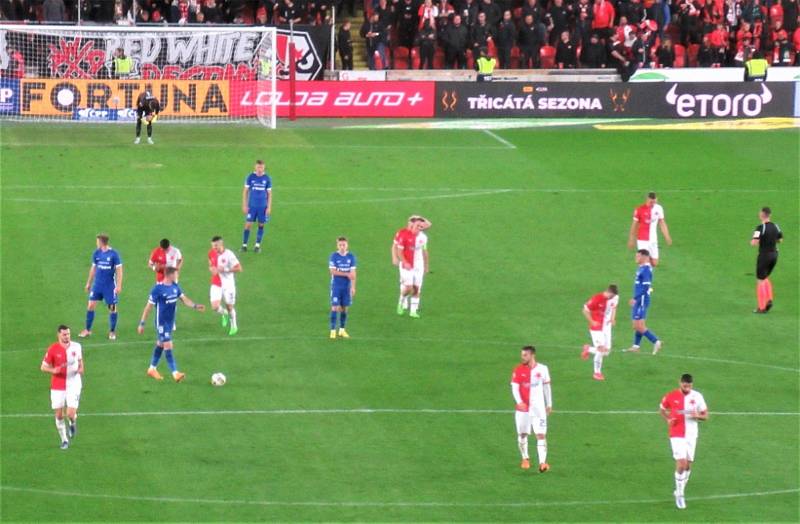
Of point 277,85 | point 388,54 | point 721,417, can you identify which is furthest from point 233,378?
point 388,54

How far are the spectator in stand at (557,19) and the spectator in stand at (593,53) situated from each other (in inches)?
39.4

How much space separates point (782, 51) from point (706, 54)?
9.04 ft

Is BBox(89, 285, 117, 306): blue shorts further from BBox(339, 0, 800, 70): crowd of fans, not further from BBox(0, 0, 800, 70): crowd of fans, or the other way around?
BBox(339, 0, 800, 70): crowd of fans

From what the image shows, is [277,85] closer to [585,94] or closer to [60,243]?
[585,94]

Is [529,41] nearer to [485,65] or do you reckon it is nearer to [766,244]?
[485,65]

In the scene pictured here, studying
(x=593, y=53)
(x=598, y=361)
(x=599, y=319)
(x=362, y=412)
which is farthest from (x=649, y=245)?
(x=593, y=53)

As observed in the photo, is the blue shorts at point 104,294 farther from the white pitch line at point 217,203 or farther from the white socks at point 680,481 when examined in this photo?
the white pitch line at point 217,203

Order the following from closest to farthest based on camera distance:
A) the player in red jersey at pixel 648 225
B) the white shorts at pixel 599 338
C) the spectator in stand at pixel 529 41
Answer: the white shorts at pixel 599 338, the player in red jersey at pixel 648 225, the spectator in stand at pixel 529 41

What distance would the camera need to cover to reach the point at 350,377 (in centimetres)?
2850

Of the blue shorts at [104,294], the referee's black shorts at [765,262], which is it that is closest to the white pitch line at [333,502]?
the blue shorts at [104,294]

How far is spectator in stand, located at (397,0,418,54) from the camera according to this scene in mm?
60094

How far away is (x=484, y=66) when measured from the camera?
57.7 meters

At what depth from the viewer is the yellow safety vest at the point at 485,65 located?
189ft

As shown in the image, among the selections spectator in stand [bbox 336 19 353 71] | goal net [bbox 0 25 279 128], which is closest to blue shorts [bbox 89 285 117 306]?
goal net [bbox 0 25 279 128]
